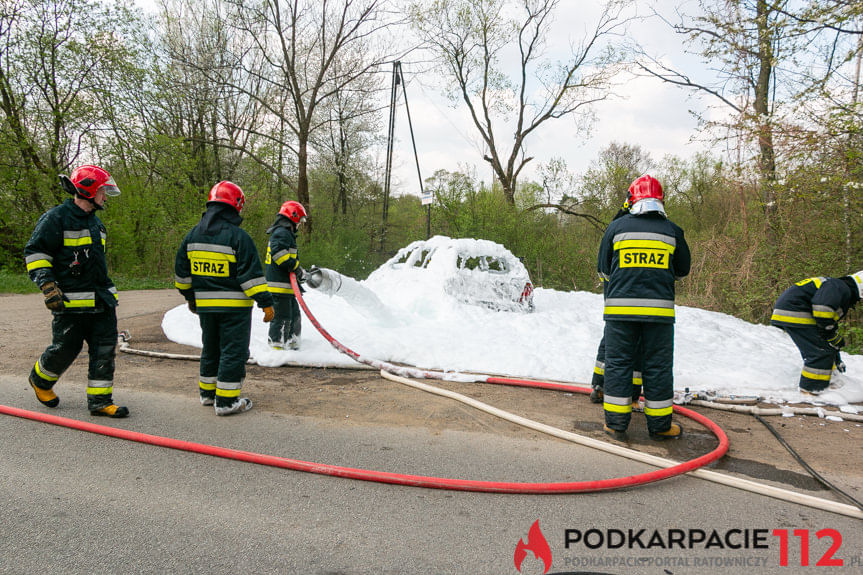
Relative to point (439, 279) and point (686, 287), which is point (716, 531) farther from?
point (686, 287)

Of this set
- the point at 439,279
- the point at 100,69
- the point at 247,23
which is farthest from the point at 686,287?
the point at 100,69

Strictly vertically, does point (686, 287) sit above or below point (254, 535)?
above

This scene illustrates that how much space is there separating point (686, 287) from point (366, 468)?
10948 mm

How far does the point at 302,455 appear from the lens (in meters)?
3.15

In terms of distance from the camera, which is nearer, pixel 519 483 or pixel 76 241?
pixel 519 483

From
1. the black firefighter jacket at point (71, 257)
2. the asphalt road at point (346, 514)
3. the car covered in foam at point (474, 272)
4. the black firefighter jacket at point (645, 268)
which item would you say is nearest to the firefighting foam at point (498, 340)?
the car covered in foam at point (474, 272)

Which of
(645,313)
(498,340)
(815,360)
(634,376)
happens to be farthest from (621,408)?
(498,340)

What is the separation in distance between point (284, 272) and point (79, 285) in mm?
2309

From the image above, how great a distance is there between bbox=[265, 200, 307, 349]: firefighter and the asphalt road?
2.53 metres

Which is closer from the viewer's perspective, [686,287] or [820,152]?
[820,152]

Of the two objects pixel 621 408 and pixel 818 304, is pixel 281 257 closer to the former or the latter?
pixel 621 408

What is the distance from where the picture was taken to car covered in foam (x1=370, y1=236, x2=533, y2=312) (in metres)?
7.96

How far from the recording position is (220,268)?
154 inches

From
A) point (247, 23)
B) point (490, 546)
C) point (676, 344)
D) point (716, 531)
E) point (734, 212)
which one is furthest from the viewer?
point (247, 23)
